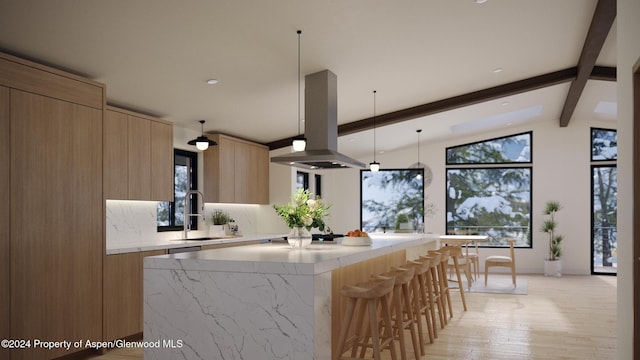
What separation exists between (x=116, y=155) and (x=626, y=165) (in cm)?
452

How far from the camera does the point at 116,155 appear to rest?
5406 mm

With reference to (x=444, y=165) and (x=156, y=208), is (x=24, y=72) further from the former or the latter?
(x=444, y=165)

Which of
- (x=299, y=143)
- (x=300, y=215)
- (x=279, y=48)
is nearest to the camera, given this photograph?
(x=300, y=215)

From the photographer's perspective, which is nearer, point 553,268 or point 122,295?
point 122,295

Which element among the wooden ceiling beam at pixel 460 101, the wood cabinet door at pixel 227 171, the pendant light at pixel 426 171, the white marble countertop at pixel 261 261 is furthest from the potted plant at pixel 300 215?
the pendant light at pixel 426 171

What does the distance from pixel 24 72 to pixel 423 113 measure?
18.1ft

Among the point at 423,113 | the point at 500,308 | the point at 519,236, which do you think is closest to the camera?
the point at 500,308

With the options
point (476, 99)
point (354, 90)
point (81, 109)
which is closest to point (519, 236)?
point (476, 99)

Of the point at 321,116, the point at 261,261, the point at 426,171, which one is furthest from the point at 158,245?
the point at 426,171

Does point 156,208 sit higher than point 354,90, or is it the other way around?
point 354,90

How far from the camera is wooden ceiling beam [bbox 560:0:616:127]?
16.2 ft

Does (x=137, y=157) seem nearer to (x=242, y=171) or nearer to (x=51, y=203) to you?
(x=51, y=203)

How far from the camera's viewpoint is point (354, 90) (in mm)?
6684

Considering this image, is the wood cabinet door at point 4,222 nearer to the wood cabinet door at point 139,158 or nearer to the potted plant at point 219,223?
the wood cabinet door at point 139,158
